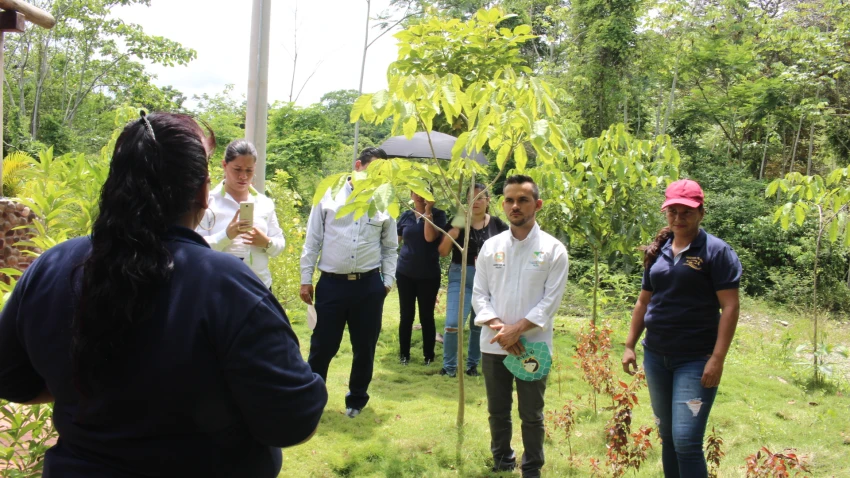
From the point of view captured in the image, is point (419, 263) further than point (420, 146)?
No

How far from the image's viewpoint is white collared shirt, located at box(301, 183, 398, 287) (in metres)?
4.15

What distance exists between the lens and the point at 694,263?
292cm

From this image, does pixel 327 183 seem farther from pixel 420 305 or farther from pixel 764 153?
pixel 764 153

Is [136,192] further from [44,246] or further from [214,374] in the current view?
[44,246]

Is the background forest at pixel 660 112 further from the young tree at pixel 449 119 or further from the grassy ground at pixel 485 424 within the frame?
the young tree at pixel 449 119

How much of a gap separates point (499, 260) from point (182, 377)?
2407 mm

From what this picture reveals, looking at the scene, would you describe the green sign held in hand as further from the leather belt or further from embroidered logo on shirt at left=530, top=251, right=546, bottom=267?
the leather belt

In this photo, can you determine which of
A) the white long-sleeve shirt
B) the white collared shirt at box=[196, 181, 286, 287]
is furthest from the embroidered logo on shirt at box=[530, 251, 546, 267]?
the white collared shirt at box=[196, 181, 286, 287]

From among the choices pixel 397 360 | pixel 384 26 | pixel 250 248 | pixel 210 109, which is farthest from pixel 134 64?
pixel 250 248

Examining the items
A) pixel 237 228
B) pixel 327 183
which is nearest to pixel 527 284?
pixel 327 183

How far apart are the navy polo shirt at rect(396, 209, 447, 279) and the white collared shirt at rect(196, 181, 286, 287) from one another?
6.70 ft

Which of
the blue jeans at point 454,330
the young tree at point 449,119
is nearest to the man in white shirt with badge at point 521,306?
the young tree at point 449,119

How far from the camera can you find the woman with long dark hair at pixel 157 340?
1.23 metres

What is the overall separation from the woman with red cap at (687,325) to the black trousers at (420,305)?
2.80 metres
